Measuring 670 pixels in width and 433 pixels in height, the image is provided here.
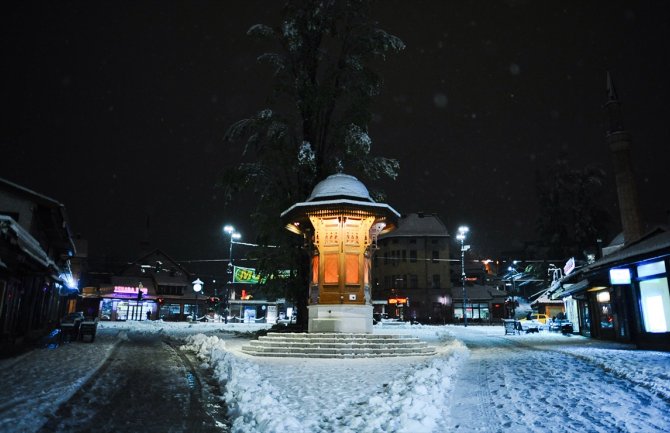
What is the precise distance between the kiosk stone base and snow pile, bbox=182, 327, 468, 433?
4955 millimetres

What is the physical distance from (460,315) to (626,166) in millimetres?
40513

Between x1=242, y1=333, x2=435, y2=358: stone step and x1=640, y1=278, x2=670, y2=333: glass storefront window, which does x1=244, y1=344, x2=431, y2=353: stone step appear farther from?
x1=640, y1=278, x2=670, y2=333: glass storefront window

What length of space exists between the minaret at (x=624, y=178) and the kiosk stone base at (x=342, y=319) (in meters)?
19.1

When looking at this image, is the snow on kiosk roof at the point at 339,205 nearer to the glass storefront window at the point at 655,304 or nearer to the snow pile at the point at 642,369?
the snow pile at the point at 642,369

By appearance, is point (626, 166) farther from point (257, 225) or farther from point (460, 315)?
point (460, 315)

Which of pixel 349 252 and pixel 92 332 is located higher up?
pixel 349 252

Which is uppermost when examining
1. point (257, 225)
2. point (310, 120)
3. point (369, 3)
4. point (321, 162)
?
point (369, 3)

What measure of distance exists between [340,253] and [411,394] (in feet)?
35.3

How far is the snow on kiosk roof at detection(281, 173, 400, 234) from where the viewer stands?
57.0 feet

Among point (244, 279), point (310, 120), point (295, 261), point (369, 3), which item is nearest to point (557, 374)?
point (295, 261)

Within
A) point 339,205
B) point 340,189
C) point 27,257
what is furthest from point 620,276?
point 27,257

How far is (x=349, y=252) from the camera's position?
1752 cm

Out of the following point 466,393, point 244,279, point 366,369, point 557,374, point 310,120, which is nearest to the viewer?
point 466,393

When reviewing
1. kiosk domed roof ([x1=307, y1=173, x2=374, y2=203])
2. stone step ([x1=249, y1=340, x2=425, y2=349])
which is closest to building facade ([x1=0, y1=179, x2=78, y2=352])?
stone step ([x1=249, y1=340, x2=425, y2=349])
